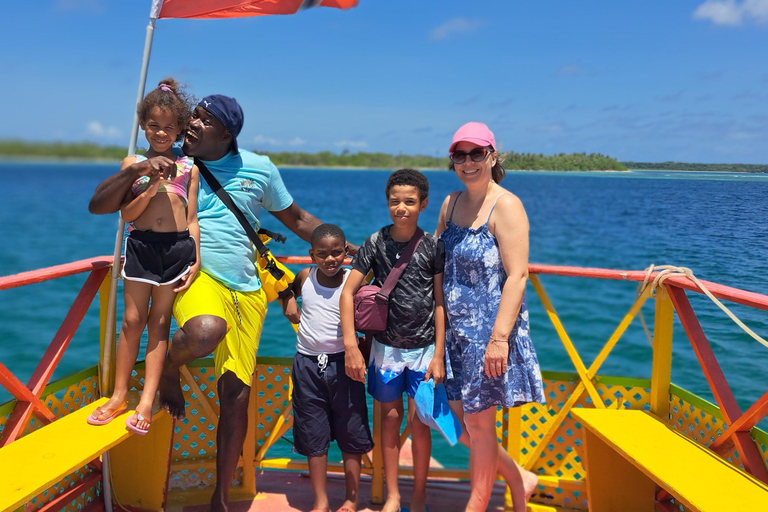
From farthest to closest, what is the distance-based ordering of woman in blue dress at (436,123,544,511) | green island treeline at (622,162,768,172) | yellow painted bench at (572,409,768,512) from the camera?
1. green island treeline at (622,162,768,172)
2. woman in blue dress at (436,123,544,511)
3. yellow painted bench at (572,409,768,512)

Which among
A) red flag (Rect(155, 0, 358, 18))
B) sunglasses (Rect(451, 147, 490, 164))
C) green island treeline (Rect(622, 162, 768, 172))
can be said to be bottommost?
sunglasses (Rect(451, 147, 490, 164))

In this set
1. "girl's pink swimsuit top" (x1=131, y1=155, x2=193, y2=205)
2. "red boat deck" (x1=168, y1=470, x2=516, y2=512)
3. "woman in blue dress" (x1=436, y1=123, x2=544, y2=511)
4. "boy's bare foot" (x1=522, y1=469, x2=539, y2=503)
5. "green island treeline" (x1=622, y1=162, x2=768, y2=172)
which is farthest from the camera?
"green island treeline" (x1=622, y1=162, x2=768, y2=172)

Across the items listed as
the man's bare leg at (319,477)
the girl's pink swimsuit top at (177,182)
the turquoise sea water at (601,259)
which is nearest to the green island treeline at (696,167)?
the turquoise sea water at (601,259)

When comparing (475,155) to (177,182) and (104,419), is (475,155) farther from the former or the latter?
(104,419)

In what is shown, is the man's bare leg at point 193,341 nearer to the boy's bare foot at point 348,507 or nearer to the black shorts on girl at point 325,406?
the black shorts on girl at point 325,406

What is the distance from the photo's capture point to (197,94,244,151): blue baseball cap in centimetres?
301

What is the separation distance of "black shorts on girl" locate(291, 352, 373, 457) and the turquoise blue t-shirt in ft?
1.80

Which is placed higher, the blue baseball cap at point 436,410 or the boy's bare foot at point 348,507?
the blue baseball cap at point 436,410

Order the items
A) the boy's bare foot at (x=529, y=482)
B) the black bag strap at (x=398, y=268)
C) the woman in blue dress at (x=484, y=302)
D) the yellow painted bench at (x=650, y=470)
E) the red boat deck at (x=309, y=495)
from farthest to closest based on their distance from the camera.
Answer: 1. the red boat deck at (x=309, y=495)
2. the boy's bare foot at (x=529, y=482)
3. the black bag strap at (x=398, y=268)
4. the woman in blue dress at (x=484, y=302)
5. the yellow painted bench at (x=650, y=470)

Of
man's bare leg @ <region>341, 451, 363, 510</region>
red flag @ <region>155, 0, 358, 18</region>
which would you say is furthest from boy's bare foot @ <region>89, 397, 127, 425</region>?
red flag @ <region>155, 0, 358, 18</region>

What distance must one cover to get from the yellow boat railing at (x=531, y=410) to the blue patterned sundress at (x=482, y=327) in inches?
24.0

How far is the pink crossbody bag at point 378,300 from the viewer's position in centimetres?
280

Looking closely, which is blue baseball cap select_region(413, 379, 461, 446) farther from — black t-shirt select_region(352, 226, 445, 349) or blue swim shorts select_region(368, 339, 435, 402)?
black t-shirt select_region(352, 226, 445, 349)

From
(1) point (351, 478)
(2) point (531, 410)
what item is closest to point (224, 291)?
(1) point (351, 478)
